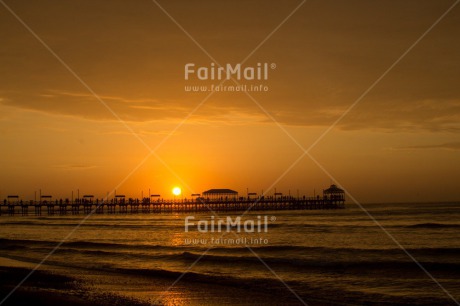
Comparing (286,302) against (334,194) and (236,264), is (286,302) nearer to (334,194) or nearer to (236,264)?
(236,264)

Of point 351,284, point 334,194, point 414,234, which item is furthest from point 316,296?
point 334,194

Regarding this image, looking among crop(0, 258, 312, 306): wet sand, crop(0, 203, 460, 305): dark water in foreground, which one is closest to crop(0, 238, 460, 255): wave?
crop(0, 203, 460, 305): dark water in foreground

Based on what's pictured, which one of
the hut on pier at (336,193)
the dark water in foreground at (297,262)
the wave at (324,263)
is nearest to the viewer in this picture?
the dark water in foreground at (297,262)

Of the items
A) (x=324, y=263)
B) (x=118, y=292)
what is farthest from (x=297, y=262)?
(x=118, y=292)

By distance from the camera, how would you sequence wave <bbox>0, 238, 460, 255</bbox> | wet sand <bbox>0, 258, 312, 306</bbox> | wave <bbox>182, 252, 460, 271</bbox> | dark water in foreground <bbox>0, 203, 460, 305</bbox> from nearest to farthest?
wet sand <bbox>0, 258, 312, 306</bbox>, dark water in foreground <bbox>0, 203, 460, 305</bbox>, wave <bbox>182, 252, 460, 271</bbox>, wave <bbox>0, 238, 460, 255</bbox>

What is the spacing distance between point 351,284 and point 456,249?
11752 mm

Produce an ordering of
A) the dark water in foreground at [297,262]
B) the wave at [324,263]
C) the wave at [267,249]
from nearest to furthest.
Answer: the dark water in foreground at [297,262]
the wave at [324,263]
the wave at [267,249]

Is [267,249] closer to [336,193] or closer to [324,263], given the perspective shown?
[324,263]

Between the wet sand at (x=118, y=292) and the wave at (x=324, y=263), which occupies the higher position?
the wet sand at (x=118, y=292)

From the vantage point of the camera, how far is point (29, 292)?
43.4 feet

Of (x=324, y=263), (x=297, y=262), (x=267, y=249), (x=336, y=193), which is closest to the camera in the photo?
(x=324, y=263)

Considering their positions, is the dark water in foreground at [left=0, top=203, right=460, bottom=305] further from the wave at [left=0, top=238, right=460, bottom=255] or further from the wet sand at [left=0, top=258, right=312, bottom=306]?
the wet sand at [left=0, top=258, right=312, bottom=306]

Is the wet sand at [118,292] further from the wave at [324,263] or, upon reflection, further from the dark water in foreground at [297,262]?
the wave at [324,263]

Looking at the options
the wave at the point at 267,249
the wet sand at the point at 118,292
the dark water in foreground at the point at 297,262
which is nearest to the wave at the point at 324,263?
the dark water in foreground at the point at 297,262
